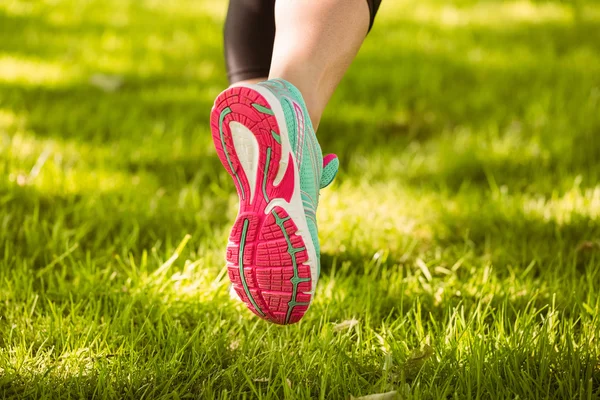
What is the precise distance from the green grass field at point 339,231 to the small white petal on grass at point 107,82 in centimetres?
2

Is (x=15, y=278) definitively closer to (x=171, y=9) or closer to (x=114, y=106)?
(x=114, y=106)

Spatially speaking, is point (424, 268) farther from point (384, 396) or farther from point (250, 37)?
point (250, 37)

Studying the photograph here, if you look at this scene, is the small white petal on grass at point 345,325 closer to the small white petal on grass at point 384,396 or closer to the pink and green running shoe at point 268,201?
the pink and green running shoe at point 268,201

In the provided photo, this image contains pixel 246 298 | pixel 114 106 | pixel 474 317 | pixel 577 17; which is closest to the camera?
pixel 246 298

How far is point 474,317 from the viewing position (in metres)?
1.55

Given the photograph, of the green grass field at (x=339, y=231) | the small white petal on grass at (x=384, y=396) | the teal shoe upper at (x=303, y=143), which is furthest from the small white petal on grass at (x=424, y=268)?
the small white petal on grass at (x=384, y=396)

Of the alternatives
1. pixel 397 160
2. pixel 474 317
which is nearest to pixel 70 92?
pixel 397 160

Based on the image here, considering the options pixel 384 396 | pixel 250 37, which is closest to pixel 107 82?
pixel 250 37

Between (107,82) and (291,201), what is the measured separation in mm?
2465

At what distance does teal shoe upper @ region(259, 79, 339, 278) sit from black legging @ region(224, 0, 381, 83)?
1.63 ft

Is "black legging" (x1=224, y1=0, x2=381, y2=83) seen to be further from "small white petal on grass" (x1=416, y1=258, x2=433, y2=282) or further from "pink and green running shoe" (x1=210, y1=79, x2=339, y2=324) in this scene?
"small white petal on grass" (x1=416, y1=258, x2=433, y2=282)

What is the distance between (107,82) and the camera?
3.58 meters

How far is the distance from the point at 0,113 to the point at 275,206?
2.08m

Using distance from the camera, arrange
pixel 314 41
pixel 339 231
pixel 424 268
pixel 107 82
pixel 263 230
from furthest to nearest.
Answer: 1. pixel 107 82
2. pixel 339 231
3. pixel 424 268
4. pixel 314 41
5. pixel 263 230
